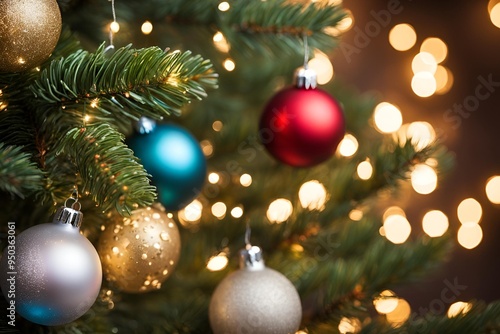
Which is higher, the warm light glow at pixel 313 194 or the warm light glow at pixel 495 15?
the warm light glow at pixel 495 15

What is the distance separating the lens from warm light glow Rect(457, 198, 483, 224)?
53.8 inches

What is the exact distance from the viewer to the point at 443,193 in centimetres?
144

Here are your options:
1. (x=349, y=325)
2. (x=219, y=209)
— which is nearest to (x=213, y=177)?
(x=219, y=209)

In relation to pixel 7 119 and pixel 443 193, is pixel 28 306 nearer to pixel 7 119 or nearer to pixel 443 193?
pixel 7 119

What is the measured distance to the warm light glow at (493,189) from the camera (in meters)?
1.34

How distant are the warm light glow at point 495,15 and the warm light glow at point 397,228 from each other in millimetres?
530

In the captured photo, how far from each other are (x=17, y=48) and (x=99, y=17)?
0.74ft

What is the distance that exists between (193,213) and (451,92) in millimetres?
889

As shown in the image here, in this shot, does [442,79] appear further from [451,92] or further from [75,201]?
[75,201]

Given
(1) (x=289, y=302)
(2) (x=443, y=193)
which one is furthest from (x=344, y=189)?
(2) (x=443, y=193)

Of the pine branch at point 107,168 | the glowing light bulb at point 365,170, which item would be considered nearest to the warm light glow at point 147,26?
the pine branch at point 107,168

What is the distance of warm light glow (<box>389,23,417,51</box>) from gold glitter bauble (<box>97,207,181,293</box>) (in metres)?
1.08

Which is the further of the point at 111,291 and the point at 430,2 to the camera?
the point at 430,2

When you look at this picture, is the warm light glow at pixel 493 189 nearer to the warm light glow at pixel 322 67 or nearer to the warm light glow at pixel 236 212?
the warm light glow at pixel 322 67
